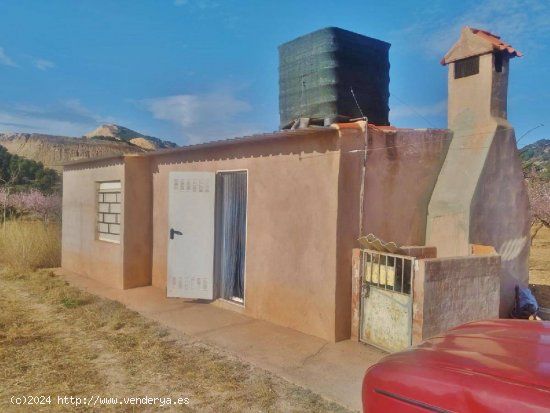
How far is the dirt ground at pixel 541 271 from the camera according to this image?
898 cm

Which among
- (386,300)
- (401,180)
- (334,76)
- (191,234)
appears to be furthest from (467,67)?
(191,234)

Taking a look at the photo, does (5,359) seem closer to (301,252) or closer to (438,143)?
(301,252)

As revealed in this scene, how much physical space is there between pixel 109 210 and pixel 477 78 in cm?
746

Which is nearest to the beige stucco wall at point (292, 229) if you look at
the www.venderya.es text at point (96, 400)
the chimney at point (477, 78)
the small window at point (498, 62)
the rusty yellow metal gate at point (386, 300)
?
the rusty yellow metal gate at point (386, 300)

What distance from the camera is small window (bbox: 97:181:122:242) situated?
927cm

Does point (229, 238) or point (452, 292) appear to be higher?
point (229, 238)

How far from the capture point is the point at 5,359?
5.09 metres

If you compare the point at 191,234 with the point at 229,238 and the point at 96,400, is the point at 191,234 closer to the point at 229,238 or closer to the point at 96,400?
the point at 229,238

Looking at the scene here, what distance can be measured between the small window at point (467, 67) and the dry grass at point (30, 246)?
10.6 m

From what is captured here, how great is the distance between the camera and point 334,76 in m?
7.38

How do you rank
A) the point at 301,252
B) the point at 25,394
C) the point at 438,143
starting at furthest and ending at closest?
the point at 438,143 → the point at 301,252 → the point at 25,394

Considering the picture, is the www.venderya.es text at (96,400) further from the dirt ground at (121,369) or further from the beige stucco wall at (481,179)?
the beige stucco wall at (481,179)

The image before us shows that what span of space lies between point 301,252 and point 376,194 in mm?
1258

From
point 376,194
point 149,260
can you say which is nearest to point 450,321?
point 376,194
